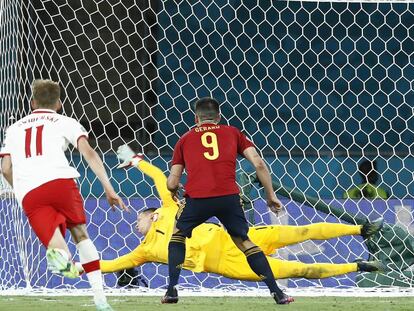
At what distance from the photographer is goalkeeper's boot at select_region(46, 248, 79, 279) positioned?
5.75m

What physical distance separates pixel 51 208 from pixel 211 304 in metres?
1.69

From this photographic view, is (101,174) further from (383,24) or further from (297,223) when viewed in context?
(383,24)

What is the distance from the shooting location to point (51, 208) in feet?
19.8

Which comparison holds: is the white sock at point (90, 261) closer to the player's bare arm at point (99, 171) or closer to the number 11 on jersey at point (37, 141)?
the player's bare arm at point (99, 171)

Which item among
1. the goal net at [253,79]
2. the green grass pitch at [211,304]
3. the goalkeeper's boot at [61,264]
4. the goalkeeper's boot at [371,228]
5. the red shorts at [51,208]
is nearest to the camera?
the goalkeeper's boot at [61,264]

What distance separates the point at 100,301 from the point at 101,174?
635 millimetres

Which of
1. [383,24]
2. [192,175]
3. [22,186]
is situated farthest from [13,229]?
[383,24]

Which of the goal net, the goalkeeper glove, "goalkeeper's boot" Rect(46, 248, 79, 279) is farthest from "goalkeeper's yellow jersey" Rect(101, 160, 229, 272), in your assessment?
"goalkeeper's boot" Rect(46, 248, 79, 279)

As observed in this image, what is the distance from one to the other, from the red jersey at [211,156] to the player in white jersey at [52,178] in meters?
1.20

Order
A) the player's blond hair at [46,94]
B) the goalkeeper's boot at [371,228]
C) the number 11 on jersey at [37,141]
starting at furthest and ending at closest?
the goalkeeper's boot at [371,228]
the player's blond hair at [46,94]
the number 11 on jersey at [37,141]

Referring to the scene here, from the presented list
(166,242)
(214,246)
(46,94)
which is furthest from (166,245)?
(46,94)

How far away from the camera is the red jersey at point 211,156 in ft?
23.6

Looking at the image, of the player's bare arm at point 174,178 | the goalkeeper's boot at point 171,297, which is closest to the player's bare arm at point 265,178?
the player's bare arm at point 174,178

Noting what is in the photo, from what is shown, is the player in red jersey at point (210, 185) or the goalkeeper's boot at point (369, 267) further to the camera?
the goalkeeper's boot at point (369, 267)
